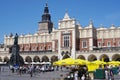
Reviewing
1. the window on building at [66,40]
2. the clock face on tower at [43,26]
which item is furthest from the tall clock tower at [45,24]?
the window on building at [66,40]

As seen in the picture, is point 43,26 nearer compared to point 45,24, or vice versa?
point 45,24

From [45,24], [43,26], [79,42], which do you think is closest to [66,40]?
[79,42]

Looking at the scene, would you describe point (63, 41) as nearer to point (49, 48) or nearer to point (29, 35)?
point (49, 48)

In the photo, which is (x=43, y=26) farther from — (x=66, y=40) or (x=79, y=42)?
(x=79, y=42)

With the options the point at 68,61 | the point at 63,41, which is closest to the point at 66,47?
the point at 63,41

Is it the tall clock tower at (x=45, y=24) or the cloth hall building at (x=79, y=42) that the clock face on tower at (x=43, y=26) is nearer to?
the tall clock tower at (x=45, y=24)

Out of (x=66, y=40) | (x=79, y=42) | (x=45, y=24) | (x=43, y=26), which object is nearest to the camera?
(x=66, y=40)

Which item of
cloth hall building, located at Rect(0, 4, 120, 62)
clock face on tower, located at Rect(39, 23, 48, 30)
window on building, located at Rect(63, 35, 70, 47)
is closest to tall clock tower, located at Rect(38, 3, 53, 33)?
clock face on tower, located at Rect(39, 23, 48, 30)

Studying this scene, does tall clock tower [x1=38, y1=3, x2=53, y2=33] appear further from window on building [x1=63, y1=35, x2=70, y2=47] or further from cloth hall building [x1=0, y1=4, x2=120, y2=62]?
window on building [x1=63, y1=35, x2=70, y2=47]

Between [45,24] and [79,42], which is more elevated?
[45,24]

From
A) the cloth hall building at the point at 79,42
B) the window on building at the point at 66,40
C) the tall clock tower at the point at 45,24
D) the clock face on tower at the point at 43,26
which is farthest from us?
the clock face on tower at the point at 43,26

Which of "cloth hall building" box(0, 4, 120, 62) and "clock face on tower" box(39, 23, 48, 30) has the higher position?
"clock face on tower" box(39, 23, 48, 30)

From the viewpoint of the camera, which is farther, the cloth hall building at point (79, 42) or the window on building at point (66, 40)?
the window on building at point (66, 40)

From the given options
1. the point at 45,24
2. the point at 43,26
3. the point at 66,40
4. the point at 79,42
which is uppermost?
the point at 45,24
